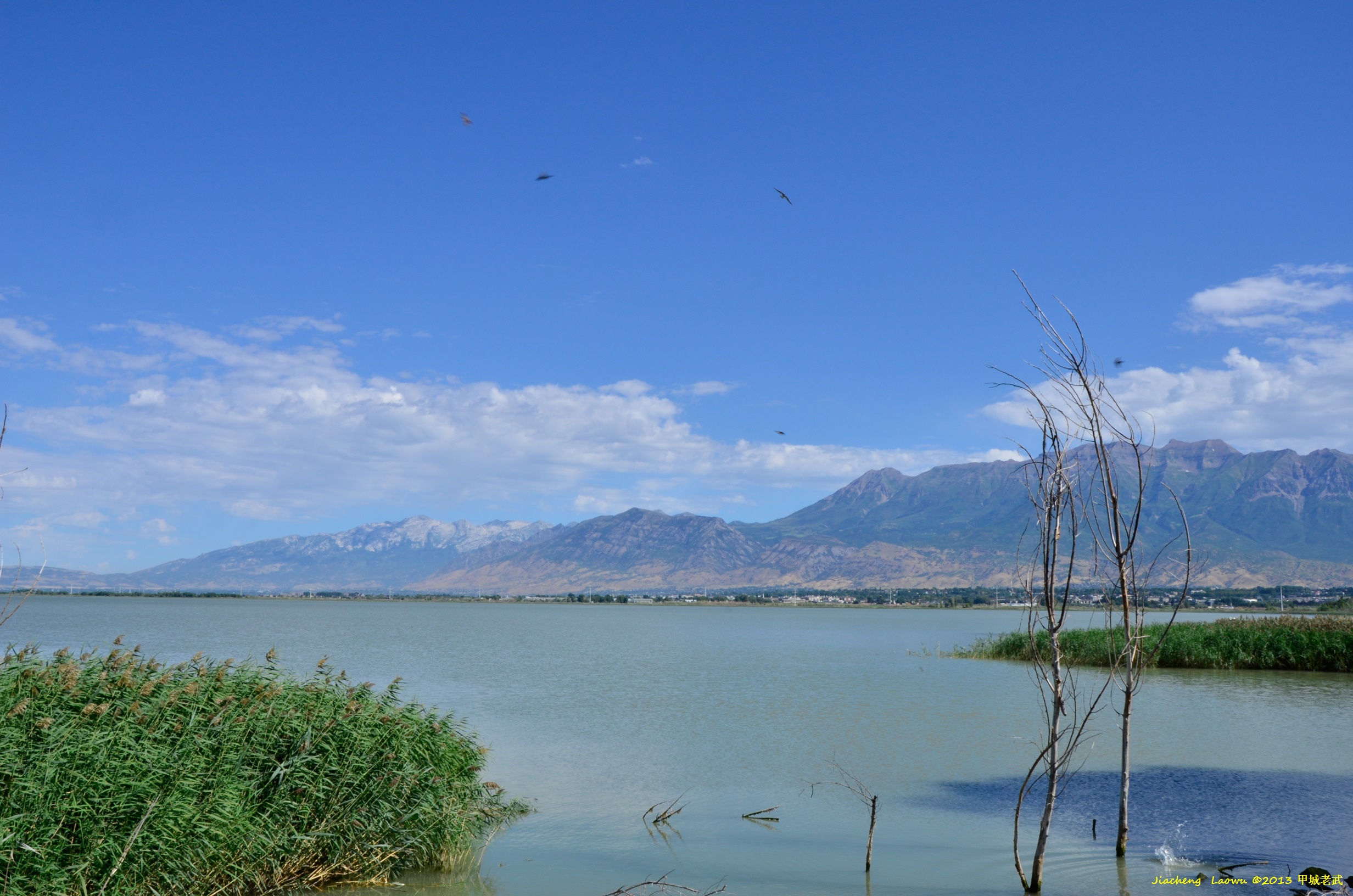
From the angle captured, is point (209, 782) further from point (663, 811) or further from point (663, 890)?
point (663, 811)

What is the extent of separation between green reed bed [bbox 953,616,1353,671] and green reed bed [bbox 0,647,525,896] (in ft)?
110

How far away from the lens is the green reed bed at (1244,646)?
40906mm

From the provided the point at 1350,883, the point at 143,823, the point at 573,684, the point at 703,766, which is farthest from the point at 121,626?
the point at 1350,883

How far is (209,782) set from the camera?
33.9ft

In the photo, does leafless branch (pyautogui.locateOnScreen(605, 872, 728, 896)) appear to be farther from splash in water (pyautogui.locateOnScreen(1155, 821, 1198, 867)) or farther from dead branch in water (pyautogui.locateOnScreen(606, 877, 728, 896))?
splash in water (pyautogui.locateOnScreen(1155, 821, 1198, 867))

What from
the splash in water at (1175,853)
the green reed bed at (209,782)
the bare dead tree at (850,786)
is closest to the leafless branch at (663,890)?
the green reed bed at (209,782)

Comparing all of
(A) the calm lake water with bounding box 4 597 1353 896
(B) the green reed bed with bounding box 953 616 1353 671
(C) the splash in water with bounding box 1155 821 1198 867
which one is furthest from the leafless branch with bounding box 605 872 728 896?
(B) the green reed bed with bounding box 953 616 1353 671

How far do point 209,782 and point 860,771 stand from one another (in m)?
14.3

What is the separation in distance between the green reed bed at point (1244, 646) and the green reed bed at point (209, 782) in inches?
1315

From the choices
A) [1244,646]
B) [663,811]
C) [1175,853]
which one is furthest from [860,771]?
[1244,646]

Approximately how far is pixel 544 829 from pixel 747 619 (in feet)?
451

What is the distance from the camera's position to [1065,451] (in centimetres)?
1119

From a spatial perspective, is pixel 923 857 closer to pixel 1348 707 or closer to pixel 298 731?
pixel 298 731

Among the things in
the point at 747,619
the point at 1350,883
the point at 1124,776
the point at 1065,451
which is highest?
the point at 1065,451
